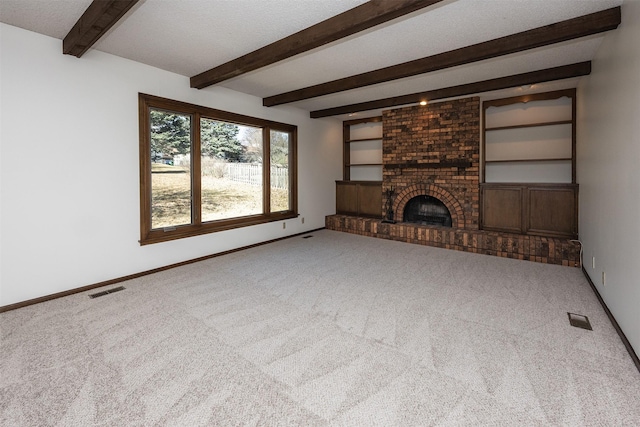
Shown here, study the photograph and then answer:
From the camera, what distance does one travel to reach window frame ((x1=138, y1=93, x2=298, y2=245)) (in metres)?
3.85

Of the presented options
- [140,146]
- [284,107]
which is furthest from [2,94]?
[284,107]

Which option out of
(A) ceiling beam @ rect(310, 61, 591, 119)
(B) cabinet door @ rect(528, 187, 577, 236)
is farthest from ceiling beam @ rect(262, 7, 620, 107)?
(B) cabinet door @ rect(528, 187, 577, 236)

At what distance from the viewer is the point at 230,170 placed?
510 cm

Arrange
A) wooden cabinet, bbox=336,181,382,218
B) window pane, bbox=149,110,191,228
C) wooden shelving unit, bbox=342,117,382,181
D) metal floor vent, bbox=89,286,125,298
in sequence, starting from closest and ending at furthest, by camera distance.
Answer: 1. metal floor vent, bbox=89,286,125,298
2. window pane, bbox=149,110,191,228
3. wooden cabinet, bbox=336,181,382,218
4. wooden shelving unit, bbox=342,117,382,181

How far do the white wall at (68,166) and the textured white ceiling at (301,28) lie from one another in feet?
0.83

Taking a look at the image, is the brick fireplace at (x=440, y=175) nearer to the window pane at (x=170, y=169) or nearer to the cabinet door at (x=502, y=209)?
the cabinet door at (x=502, y=209)

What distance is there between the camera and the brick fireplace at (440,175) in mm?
5098

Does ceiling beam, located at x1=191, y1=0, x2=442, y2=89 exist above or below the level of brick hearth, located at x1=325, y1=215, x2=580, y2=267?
above

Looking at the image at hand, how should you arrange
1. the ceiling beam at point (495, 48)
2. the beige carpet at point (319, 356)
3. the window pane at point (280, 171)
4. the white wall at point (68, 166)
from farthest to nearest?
the window pane at point (280, 171)
the white wall at point (68, 166)
the ceiling beam at point (495, 48)
the beige carpet at point (319, 356)

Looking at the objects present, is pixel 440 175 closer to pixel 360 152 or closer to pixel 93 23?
pixel 360 152

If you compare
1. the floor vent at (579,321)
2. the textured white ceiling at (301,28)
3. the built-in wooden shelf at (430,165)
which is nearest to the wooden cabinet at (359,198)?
the built-in wooden shelf at (430,165)

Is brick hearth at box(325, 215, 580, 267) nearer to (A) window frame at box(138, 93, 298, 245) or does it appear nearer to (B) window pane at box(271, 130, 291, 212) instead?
(B) window pane at box(271, 130, 291, 212)

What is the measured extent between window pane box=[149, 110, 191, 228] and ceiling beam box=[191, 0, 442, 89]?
897mm

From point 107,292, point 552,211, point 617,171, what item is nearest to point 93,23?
point 107,292
